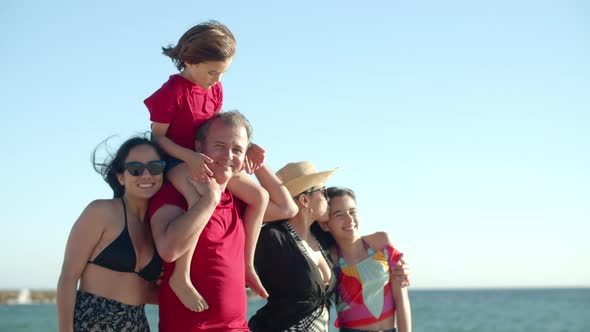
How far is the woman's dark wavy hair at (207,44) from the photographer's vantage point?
4.52m

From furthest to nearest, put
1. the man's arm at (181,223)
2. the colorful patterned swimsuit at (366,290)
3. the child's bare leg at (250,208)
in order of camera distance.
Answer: the colorful patterned swimsuit at (366,290) < the child's bare leg at (250,208) < the man's arm at (181,223)

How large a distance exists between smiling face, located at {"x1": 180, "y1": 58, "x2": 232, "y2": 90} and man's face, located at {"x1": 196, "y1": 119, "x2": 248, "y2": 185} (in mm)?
281

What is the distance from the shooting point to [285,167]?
5.80 metres

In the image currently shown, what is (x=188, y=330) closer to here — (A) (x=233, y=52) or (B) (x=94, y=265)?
(B) (x=94, y=265)

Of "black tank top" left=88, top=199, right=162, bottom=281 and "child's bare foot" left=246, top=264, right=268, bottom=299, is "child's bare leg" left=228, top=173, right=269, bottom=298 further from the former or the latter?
"black tank top" left=88, top=199, right=162, bottom=281

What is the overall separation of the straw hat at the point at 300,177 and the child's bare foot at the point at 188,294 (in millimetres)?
1550

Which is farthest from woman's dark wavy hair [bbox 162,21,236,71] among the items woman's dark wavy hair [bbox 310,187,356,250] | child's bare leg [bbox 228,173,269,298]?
woman's dark wavy hair [bbox 310,187,356,250]

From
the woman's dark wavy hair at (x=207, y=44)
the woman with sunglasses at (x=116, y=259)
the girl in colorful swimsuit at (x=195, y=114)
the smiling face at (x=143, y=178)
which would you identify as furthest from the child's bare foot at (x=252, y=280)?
the woman's dark wavy hair at (x=207, y=44)

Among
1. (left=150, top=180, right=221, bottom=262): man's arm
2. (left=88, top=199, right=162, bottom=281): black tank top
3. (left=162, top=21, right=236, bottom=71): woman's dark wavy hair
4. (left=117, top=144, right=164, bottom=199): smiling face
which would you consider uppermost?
(left=162, top=21, right=236, bottom=71): woman's dark wavy hair

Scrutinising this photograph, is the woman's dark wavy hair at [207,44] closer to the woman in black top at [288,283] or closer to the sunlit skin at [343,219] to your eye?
the woman in black top at [288,283]

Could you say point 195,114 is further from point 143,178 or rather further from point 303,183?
point 303,183

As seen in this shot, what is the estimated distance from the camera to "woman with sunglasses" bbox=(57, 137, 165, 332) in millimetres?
4305

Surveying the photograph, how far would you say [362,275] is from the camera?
5855 millimetres

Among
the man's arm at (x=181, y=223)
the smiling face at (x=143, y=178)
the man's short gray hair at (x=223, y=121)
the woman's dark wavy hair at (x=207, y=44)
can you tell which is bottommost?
the man's arm at (x=181, y=223)
